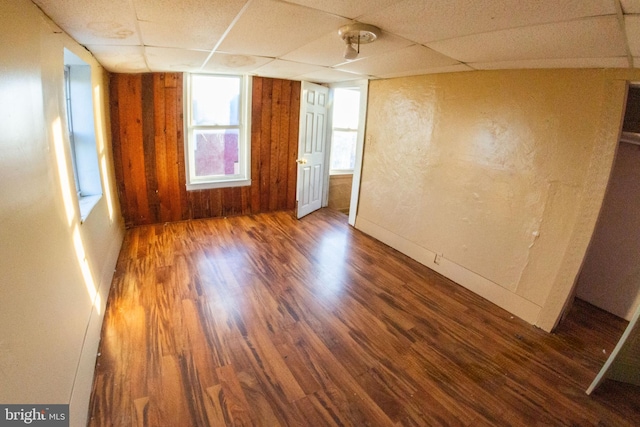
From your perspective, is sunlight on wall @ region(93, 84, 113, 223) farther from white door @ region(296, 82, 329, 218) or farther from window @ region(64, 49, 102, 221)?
white door @ region(296, 82, 329, 218)

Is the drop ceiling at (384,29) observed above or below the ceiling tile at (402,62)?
below

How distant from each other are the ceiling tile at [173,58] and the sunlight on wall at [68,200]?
0.96 meters

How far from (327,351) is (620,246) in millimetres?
2787

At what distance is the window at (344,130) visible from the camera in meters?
5.33

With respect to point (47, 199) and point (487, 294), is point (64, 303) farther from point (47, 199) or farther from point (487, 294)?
point (487, 294)

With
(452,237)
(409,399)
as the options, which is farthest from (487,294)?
(409,399)

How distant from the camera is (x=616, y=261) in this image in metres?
2.77

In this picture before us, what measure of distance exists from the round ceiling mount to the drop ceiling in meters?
0.04

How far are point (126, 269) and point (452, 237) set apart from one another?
3.29 meters

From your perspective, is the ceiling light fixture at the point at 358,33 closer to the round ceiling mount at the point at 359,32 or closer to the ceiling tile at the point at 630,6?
the round ceiling mount at the point at 359,32

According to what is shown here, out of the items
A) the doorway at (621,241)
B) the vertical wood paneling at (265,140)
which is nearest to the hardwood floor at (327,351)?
the doorway at (621,241)

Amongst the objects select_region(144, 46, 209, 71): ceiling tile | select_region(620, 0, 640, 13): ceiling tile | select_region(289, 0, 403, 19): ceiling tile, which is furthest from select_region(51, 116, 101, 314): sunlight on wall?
select_region(620, 0, 640, 13): ceiling tile

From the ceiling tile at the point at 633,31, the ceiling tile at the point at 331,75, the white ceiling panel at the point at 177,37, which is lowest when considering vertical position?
the ceiling tile at the point at 633,31

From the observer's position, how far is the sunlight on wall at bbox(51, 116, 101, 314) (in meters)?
1.75
